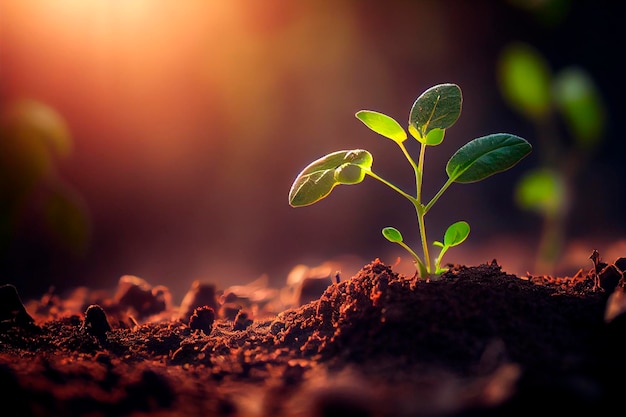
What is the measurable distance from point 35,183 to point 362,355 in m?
2.54

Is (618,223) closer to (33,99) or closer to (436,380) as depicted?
(436,380)

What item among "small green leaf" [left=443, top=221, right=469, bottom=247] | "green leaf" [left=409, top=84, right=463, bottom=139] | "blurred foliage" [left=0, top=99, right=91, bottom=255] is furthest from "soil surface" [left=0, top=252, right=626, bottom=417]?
"blurred foliage" [left=0, top=99, right=91, bottom=255]

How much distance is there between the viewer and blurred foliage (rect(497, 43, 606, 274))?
2480 millimetres

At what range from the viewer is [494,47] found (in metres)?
3.56

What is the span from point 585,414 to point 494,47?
10.9ft

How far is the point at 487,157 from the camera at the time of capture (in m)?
1.06

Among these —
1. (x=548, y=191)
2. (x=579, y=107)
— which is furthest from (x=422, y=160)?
(x=579, y=107)

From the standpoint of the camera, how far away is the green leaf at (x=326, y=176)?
1064mm

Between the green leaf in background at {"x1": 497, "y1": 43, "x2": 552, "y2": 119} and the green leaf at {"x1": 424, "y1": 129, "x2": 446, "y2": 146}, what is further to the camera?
the green leaf in background at {"x1": 497, "y1": 43, "x2": 552, "y2": 119}

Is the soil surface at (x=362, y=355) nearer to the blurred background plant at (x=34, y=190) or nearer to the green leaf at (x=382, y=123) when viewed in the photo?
the green leaf at (x=382, y=123)

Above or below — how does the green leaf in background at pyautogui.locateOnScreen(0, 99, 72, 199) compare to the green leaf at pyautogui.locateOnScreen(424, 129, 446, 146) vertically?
above

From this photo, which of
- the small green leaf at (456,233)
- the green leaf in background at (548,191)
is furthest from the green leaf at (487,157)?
the green leaf in background at (548,191)

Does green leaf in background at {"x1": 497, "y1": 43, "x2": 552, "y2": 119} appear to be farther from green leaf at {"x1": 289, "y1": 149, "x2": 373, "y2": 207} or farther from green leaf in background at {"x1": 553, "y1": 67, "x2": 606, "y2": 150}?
green leaf at {"x1": 289, "y1": 149, "x2": 373, "y2": 207}

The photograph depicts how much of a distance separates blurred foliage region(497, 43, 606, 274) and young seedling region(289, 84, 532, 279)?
1256 mm
